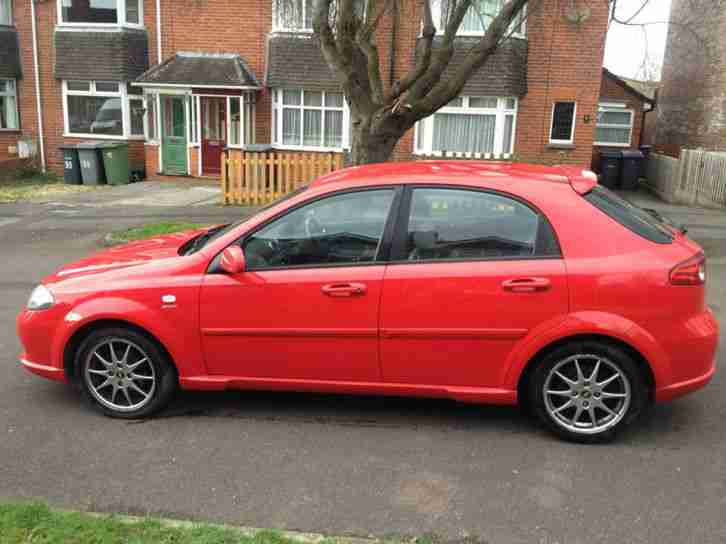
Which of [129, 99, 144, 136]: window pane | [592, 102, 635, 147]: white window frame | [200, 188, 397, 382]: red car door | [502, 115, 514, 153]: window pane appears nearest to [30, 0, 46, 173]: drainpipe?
[129, 99, 144, 136]: window pane

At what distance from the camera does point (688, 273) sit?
156 inches

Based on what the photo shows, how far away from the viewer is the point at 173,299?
4270 mm

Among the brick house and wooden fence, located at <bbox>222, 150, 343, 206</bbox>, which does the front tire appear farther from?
the brick house

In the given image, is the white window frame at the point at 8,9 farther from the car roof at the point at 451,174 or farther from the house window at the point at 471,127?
the car roof at the point at 451,174

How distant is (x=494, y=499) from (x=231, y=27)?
57.4 feet

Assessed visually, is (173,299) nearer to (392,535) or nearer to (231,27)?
(392,535)

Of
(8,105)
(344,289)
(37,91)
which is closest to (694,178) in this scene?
(344,289)

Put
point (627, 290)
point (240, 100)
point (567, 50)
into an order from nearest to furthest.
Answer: point (627, 290) < point (567, 50) < point (240, 100)

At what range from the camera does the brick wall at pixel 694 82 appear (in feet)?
65.3

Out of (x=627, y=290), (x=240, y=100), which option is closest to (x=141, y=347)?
(x=627, y=290)

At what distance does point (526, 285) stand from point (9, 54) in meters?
20.5

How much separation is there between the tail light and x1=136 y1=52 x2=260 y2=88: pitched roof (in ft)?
51.2

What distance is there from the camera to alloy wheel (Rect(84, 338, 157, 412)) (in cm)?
443

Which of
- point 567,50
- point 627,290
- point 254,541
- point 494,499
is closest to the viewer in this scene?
point 254,541
